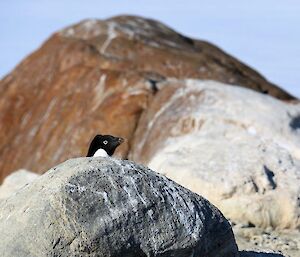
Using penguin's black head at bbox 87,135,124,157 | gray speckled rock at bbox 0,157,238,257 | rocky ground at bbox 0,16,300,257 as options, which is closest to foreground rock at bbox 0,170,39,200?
rocky ground at bbox 0,16,300,257

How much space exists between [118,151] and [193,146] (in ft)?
16.5

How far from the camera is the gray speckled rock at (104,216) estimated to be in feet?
31.1

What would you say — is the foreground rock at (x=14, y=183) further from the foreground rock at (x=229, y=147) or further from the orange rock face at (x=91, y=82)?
the orange rock face at (x=91, y=82)

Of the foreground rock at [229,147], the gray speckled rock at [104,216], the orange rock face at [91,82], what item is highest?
the gray speckled rock at [104,216]

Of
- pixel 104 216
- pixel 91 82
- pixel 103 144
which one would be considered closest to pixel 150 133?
pixel 91 82

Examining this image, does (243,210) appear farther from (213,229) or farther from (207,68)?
(207,68)

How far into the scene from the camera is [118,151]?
2181 cm

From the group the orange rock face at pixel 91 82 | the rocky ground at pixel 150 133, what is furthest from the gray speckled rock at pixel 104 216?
the orange rock face at pixel 91 82

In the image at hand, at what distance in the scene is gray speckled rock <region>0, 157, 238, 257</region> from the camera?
31.1ft

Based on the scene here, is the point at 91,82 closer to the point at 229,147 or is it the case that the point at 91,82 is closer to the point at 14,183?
the point at 14,183

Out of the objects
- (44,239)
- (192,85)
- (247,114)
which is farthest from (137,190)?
(192,85)

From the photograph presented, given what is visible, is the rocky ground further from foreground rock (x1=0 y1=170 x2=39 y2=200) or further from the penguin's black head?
the penguin's black head

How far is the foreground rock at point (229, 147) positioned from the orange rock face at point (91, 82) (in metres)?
1.49

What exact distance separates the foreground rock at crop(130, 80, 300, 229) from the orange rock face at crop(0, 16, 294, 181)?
4.88 feet
